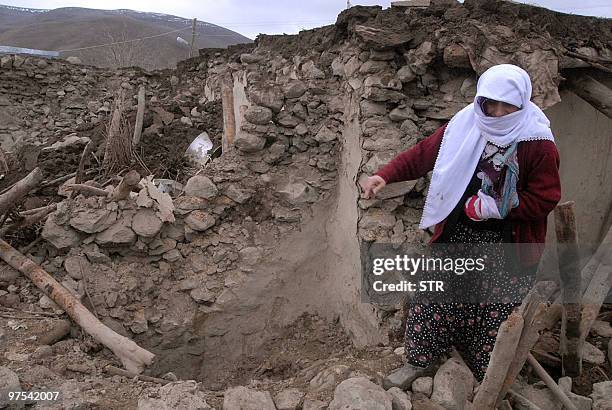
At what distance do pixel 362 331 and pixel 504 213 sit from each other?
1851 mm

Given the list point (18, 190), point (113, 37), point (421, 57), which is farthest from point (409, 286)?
point (113, 37)

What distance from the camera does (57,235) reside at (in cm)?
361

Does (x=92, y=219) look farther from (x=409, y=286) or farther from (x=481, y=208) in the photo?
(x=481, y=208)

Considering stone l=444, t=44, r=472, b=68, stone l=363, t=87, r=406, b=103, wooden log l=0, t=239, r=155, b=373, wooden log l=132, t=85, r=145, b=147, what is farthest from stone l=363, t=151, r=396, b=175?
wooden log l=132, t=85, r=145, b=147

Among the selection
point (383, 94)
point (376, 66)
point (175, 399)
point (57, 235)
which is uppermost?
point (376, 66)

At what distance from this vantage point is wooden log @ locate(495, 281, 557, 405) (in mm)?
1900

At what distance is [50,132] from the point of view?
9.36m

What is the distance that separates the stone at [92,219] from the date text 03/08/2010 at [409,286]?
2176mm

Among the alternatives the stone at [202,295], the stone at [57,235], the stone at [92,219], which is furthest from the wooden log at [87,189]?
the stone at [202,295]

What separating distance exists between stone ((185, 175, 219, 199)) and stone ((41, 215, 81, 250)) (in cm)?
99

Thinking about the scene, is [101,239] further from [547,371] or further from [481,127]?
[547,371]

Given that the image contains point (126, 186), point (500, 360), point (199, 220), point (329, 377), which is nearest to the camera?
point (500, 360)

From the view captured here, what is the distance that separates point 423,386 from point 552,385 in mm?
586

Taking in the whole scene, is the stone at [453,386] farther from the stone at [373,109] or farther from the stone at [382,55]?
the stone at [382,55]
